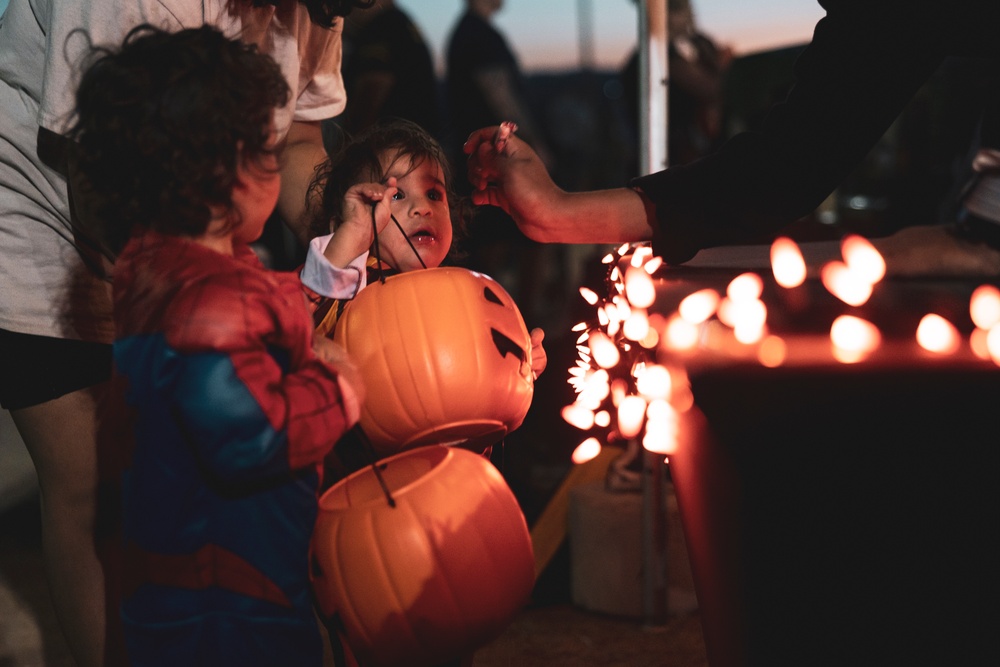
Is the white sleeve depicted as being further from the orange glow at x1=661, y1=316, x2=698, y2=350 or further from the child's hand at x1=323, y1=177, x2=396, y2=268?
the orange glow at x1=661, y1=316, x2=698, y2=350

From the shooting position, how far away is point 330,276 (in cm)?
154

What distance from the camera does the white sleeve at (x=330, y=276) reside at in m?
1.54

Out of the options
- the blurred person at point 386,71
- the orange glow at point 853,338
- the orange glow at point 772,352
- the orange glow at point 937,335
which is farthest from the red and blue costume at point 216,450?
the blurred person at point 386,71

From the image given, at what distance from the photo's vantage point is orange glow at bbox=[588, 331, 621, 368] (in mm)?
1517

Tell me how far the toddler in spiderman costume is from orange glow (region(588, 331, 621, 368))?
46 centimetres

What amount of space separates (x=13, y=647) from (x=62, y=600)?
3.90 feet

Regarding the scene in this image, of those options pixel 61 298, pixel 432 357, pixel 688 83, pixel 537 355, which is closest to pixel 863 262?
pixel 537 355

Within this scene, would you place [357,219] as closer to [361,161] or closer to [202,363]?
[361,161]

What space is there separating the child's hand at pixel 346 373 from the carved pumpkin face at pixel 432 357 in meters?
0.04

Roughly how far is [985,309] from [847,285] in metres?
0.25

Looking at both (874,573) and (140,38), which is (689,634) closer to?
(874,573)

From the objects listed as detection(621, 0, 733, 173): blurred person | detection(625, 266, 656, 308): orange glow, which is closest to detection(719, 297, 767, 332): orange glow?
detection(625, 266, 656, 308): orange glow

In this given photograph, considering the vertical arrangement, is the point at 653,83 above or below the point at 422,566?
above

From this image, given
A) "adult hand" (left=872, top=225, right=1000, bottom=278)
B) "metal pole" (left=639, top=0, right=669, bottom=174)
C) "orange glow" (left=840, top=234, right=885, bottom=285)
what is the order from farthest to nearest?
"metal pole" (left=639, top=0, right=669, bottom=174) → "adult hand" (left=872, top=225, right=1000, bottom=278) → "orange glow" (left=840, top=234, right=885, bottom=285)
